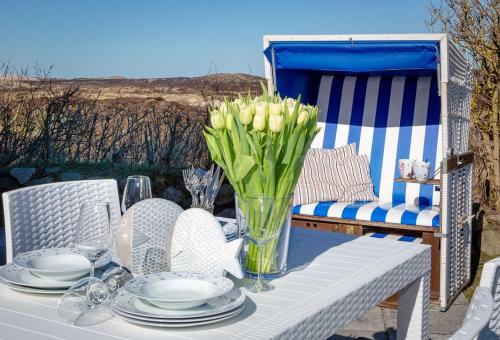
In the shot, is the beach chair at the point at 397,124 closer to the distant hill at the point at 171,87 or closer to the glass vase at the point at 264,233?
the distant hill at the point at 171,87

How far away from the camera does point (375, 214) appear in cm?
449

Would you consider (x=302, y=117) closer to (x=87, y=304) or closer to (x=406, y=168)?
(x=87, y=304)

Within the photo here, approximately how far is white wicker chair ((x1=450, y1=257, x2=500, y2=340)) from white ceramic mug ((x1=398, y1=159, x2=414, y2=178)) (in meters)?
3.12

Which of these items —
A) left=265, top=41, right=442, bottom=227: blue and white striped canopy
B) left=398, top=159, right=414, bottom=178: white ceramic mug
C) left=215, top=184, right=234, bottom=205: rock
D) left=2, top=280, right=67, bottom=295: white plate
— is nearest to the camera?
left=2, top=280, right=67, bottom=295: white plate

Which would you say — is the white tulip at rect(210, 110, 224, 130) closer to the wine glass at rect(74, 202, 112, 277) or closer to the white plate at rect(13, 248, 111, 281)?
the wine glass at rect(74, 202, 112, 277)

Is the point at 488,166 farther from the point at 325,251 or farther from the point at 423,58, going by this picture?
the point at 325,251

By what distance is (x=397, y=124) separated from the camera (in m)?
5.29

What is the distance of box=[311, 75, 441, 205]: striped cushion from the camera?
513 cm

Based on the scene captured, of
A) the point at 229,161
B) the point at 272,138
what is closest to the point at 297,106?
the point at 272,138

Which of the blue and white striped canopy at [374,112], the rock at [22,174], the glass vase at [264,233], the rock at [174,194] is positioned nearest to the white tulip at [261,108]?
the glass vase at [264,233]

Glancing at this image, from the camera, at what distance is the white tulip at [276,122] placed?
6.22ft

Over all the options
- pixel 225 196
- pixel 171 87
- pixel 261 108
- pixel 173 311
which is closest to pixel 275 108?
pixel 261 108

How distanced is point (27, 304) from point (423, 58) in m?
3.14

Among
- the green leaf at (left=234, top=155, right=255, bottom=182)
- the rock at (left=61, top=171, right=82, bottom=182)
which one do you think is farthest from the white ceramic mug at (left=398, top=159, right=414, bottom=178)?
the green leaf at (left=234, top=155, right=255, bottom=182)
